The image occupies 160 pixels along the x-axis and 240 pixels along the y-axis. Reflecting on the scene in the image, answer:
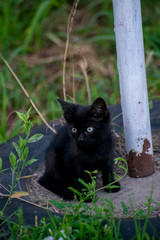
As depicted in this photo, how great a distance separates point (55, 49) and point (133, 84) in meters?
3.62

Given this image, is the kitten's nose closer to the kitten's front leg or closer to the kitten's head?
the kitten's head

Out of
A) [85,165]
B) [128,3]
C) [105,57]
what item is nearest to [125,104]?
[85,165]

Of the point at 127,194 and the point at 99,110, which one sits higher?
the point at 99,110

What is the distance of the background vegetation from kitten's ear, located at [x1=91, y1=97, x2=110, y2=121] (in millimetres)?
1823

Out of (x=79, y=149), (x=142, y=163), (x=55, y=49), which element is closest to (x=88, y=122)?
(x=79, y=149)

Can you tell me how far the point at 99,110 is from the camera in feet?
7.89

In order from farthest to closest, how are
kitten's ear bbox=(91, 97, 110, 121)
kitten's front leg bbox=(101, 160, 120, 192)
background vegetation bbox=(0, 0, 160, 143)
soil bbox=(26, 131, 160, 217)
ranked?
1. background vegetation bbox=(0, 0, 160, 143)
2. kitten's front leg bbox=(101, 160, 120, 192)
3. kitten's ear bbox=(91, 97, 110, 121)
4. soil bbox=(26, 131, 160, 217)

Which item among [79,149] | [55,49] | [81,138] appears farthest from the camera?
[55,49]

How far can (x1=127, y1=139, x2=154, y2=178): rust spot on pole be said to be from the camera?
256 centimetres

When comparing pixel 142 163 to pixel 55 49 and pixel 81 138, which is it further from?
pixel 55 49

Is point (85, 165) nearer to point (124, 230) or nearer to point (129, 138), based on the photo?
point (129, 138)

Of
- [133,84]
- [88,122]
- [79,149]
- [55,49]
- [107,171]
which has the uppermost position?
[55,49]

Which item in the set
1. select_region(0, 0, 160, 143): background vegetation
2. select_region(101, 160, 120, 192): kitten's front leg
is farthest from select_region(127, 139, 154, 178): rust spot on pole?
select_region(0, 0, 160, 143): background vegetation

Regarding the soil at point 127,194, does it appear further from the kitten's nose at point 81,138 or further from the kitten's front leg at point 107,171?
the kitten's nose at point 81,138
